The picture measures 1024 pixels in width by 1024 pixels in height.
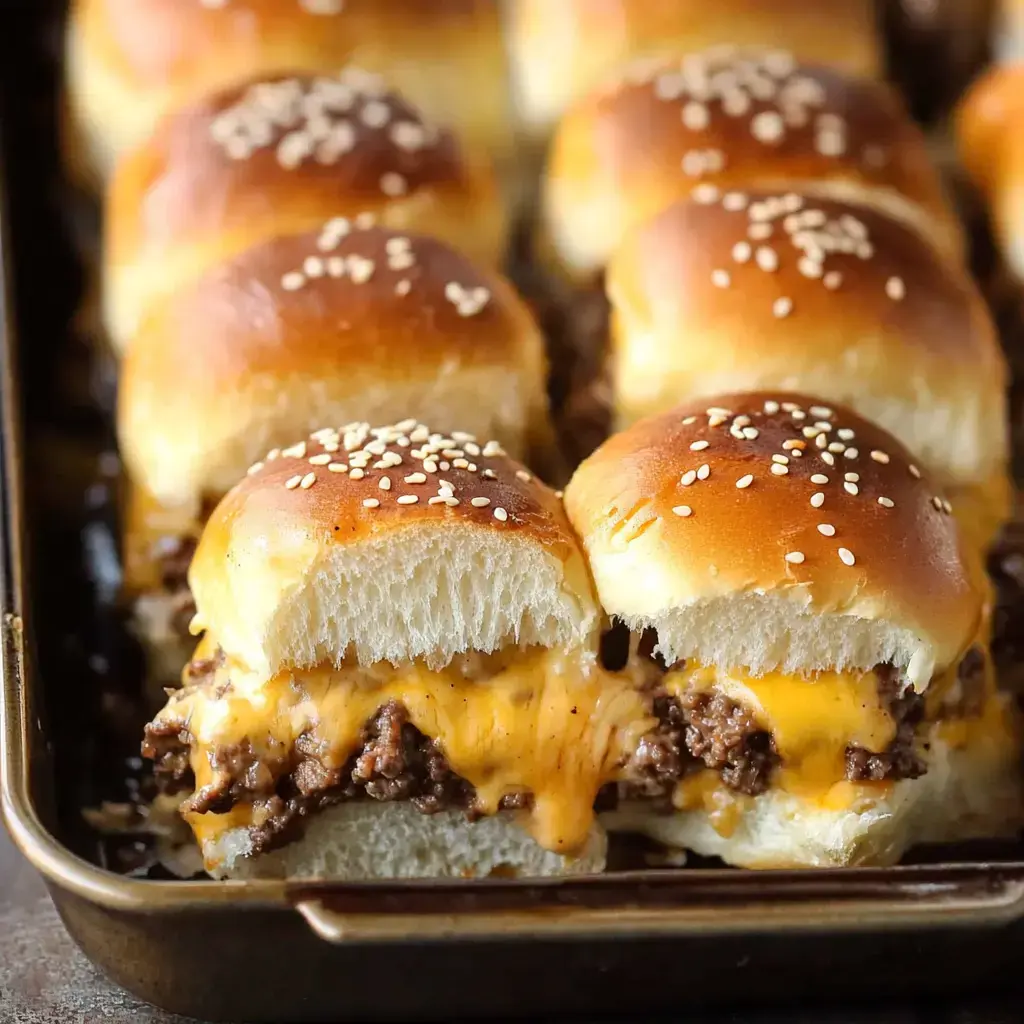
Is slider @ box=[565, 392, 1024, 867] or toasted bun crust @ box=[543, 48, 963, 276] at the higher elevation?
toasted bun crust @ box=[543, 48, 963, 276]

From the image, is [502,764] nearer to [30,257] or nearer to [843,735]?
[843,735]

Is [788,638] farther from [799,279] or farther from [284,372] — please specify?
[284,372]

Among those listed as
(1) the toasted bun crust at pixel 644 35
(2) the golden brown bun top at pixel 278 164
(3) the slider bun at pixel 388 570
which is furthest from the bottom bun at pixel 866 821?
(1) the toasted bun crust at pixel 644 35

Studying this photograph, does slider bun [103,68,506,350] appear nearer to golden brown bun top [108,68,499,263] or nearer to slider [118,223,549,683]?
golden brown bun top [108,68,499,263]

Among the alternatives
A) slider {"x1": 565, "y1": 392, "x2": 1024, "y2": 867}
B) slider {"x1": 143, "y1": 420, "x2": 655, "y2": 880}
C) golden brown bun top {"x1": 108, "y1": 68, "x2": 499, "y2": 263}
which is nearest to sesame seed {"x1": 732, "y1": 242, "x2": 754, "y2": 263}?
slider {"x1": 565, "y1": 392, "x2": 1024, "y2": 867}

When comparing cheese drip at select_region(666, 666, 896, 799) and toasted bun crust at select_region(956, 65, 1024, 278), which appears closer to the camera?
cheese drip at select_region(666, 666, 896, 799)

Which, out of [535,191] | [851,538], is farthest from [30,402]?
[851,538]

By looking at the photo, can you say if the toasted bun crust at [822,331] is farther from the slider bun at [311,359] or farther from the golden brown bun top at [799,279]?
the slider bun at [311,359]
